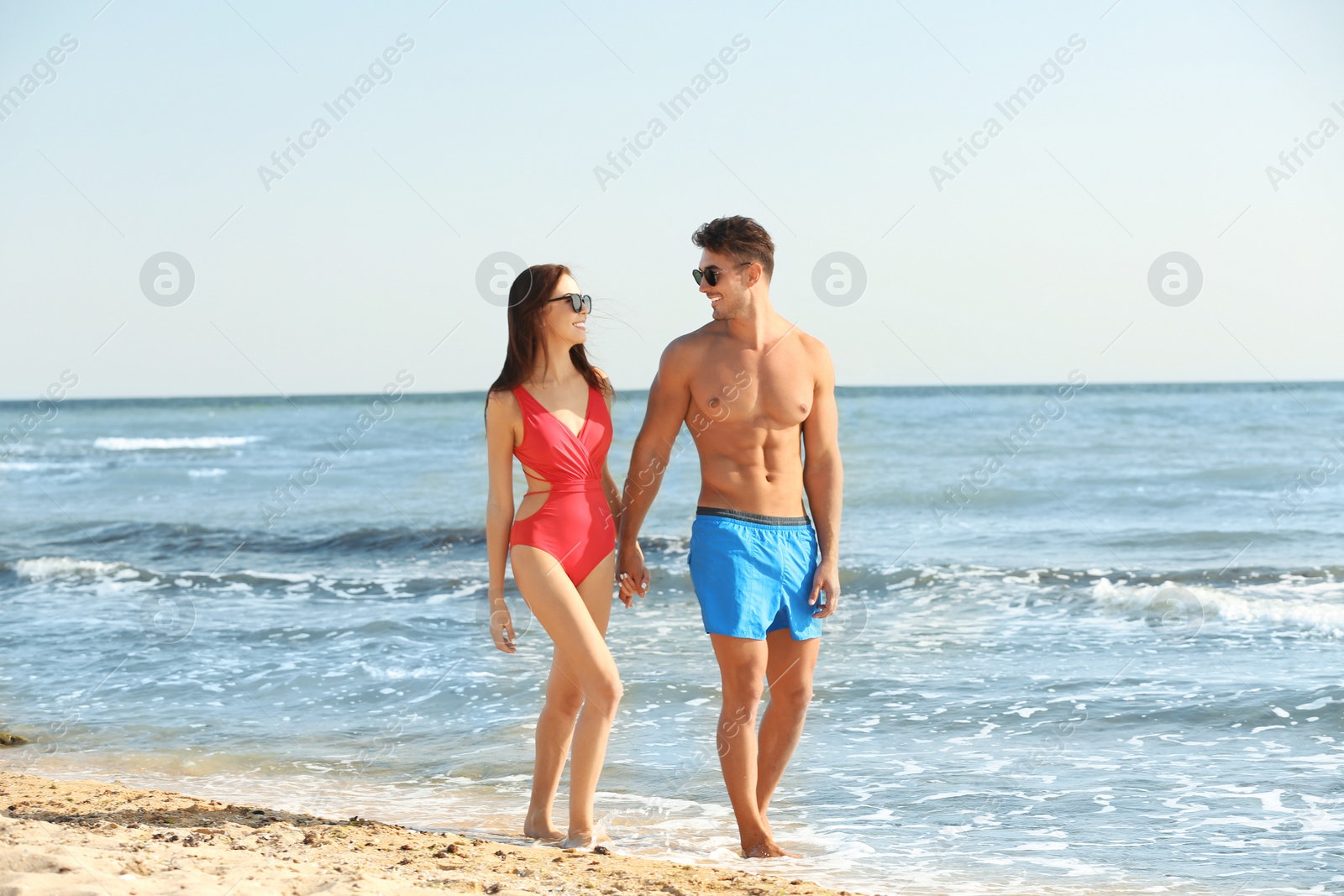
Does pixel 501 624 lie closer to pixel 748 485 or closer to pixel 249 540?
pixel 748 485

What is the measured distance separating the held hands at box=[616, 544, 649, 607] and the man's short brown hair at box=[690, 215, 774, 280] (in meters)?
1.04

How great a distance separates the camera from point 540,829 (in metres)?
4.00

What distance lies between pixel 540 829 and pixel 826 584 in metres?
1.36

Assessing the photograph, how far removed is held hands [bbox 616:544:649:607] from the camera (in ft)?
12.4

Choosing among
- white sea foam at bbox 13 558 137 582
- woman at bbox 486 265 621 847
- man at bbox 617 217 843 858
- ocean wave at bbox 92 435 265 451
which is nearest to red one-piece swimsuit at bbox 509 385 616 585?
woman at bbox 486 265 621 847

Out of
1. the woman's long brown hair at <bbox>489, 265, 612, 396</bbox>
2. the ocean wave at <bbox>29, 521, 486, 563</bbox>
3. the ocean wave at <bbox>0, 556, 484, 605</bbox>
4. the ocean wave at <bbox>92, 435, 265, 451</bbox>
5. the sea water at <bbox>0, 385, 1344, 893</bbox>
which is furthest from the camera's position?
the ocean wave at <bbox>92, 435, 265, 451</bbox>

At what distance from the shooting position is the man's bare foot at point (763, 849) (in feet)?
12.8

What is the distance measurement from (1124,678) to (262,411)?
52.3 metres

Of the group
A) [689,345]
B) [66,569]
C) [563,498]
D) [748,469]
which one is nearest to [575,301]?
[689,345]

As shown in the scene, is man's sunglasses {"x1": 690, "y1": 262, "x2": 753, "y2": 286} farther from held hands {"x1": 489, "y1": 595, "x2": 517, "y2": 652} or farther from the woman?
held hands {"x1": 489, "y1": 595, "x2": 517, "y2": 652}

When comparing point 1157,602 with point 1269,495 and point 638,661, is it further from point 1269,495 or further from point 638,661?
point 1269,495

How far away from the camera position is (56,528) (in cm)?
1591

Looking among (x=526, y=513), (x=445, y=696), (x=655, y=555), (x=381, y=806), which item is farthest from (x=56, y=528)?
(x=526, y=513)

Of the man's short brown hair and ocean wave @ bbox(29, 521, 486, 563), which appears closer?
the man's short brown hair
